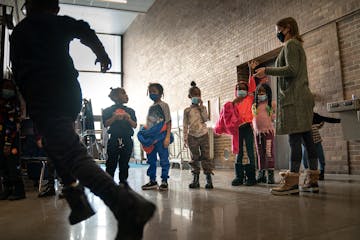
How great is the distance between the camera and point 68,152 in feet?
4.71

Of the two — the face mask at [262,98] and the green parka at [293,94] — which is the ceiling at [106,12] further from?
the green parka at [293,94]

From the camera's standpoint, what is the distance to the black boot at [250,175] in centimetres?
370

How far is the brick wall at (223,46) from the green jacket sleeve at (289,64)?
2.12 m

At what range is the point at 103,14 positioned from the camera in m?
12.4

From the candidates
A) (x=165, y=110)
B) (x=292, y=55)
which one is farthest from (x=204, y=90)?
(x=292, y=55)

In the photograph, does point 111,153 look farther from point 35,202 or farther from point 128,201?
point 128,201

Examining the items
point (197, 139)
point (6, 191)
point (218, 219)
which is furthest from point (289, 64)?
point (6, 191)

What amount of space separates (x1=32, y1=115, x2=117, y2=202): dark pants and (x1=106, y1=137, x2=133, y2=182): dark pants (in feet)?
6.35

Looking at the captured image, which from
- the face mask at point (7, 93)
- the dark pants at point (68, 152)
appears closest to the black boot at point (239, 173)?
the face mask at point (7, 93)

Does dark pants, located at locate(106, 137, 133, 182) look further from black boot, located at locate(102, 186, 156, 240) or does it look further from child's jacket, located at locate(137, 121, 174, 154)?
black boot, located at locate(102, 186, 156, 240)

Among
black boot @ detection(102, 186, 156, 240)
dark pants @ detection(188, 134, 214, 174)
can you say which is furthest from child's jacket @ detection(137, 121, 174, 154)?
black boot @ detection(102, 186, 156, 240)

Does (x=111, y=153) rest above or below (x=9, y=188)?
above

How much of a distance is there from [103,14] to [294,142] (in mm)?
11132

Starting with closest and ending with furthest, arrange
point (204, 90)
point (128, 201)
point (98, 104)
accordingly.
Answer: point (128, 201) < point (204, 90) < point (98, 104)
